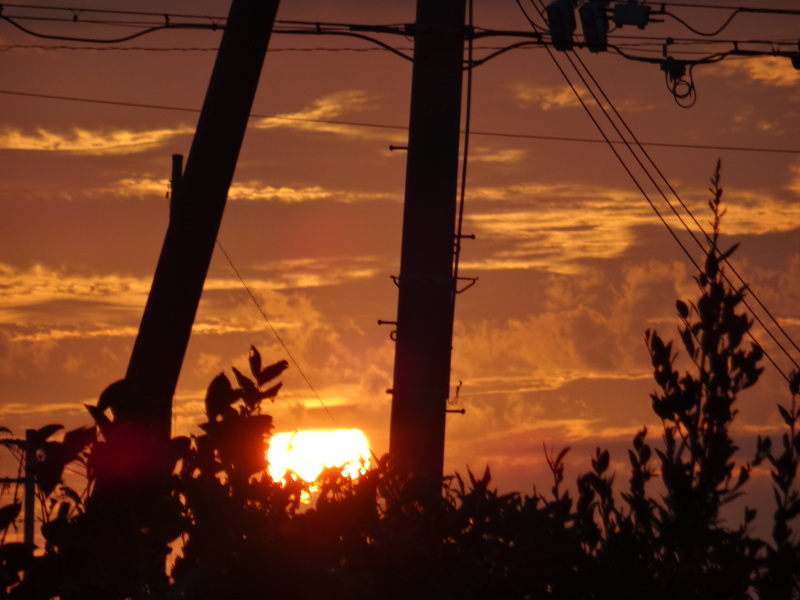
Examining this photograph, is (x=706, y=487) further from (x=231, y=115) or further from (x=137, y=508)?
(x=231, y=115)

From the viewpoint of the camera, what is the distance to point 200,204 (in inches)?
241

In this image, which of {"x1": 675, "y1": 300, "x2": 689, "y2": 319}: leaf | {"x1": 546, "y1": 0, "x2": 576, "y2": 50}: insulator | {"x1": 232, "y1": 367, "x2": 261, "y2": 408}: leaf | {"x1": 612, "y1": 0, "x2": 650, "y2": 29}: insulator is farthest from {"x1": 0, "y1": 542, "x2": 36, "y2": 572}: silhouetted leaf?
{"x1": 612, "y1": 0, "x2": 650, "y2": 29}: insulator

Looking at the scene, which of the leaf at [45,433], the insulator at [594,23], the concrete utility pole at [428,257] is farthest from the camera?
the insulator at [594,23]

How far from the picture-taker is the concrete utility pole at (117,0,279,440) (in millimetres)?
5781

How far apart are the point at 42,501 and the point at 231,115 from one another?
2753 millimetres

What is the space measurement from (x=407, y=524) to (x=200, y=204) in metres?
2.83

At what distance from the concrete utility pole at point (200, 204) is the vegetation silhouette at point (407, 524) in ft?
3.76

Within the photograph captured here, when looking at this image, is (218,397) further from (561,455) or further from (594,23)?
(594,23)

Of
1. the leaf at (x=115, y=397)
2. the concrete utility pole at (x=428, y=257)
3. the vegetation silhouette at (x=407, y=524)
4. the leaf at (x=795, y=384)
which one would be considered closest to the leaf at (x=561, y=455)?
the vegetation silhouette at (x=407, y=524)

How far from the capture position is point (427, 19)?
10.4m

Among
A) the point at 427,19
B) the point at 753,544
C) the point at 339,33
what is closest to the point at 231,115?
the point at 753,544

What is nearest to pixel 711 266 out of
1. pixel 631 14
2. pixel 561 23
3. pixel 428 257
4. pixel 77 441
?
pixel 77 441

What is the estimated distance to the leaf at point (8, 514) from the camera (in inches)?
170

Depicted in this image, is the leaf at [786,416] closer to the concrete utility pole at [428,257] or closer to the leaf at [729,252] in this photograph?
the leaf at [729,252]
